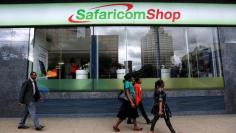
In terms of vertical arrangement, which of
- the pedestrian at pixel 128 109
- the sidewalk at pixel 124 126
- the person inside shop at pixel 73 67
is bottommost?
the sidewalk at pixel 124 126

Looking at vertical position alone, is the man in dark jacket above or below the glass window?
below

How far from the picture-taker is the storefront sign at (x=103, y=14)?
1148 centimetres

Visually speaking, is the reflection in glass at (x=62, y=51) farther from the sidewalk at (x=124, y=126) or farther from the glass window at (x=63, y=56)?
the sidewalk at (x=124, y=126)

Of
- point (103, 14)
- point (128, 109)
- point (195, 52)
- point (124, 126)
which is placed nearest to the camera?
point (128, 109)

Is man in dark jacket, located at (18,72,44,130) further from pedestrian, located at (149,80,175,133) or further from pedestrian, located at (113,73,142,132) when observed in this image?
pedestrian, located at (149,80,175,133)

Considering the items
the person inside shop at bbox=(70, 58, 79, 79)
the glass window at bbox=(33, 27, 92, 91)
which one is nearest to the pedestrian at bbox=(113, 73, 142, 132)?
the glass window at bbox=(33, 27, 92, 91)

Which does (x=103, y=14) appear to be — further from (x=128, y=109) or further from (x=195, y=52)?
(x=128, y=109)

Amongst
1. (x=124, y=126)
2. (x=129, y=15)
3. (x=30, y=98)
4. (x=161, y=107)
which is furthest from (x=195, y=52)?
(x=30, y=98)

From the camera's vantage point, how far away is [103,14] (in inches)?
455

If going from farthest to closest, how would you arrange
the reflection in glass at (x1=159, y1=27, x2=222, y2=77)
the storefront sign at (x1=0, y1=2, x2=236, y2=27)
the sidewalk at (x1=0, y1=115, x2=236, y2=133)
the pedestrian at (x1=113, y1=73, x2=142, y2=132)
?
the reflection in glass at (x1=159, y1=27, x2=222, y2=77) < the storefront sign at (x1=0, y1=2, x2=236, y2=27) < the sidewalk at (x1=0, y1=115, x2=236, y2=133) < the pedestrian at (x1=113, y1=73, x2=142, y2=132)

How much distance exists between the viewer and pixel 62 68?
11.6 m

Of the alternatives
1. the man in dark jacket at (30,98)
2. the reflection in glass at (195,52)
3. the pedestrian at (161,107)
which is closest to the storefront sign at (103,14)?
the reflection in glass at (195,52)

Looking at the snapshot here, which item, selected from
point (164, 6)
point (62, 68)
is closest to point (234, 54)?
point (164, 6)

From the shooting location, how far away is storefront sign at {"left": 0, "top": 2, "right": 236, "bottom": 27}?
1148 centimetres
